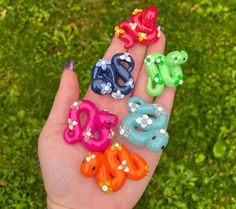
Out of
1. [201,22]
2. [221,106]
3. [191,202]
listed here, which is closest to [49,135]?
[191,202]

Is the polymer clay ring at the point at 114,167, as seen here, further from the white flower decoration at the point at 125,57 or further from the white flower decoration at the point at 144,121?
the white flower decoration at the point at 125,57

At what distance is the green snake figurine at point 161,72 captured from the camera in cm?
341

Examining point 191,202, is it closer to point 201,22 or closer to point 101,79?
point 101,79

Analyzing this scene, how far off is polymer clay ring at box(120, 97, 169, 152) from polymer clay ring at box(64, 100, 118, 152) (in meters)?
0.10

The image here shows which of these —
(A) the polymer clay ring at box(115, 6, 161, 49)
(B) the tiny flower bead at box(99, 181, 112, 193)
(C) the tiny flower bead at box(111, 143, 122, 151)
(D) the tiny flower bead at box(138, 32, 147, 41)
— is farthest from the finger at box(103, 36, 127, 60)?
(B) the tiny flower bead at box(99, 181, 112, 193)

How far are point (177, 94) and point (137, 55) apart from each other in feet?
2.87

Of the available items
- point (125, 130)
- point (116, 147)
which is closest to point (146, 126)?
point (125, 130)

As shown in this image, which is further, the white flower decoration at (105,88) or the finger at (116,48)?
the finger at (116,48)

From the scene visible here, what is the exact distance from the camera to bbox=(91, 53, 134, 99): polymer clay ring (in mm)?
3383

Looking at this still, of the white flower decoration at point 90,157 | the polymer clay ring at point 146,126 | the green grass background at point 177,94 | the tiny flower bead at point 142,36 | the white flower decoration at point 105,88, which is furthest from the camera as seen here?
the green grass background at point 177,94

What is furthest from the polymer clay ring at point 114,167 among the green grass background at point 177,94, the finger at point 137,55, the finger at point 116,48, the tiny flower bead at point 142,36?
the green grass background at point 177,94

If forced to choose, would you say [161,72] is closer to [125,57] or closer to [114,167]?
[125,57]

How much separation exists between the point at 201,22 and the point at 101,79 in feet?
5.31

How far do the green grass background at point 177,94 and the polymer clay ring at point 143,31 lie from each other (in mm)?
916
